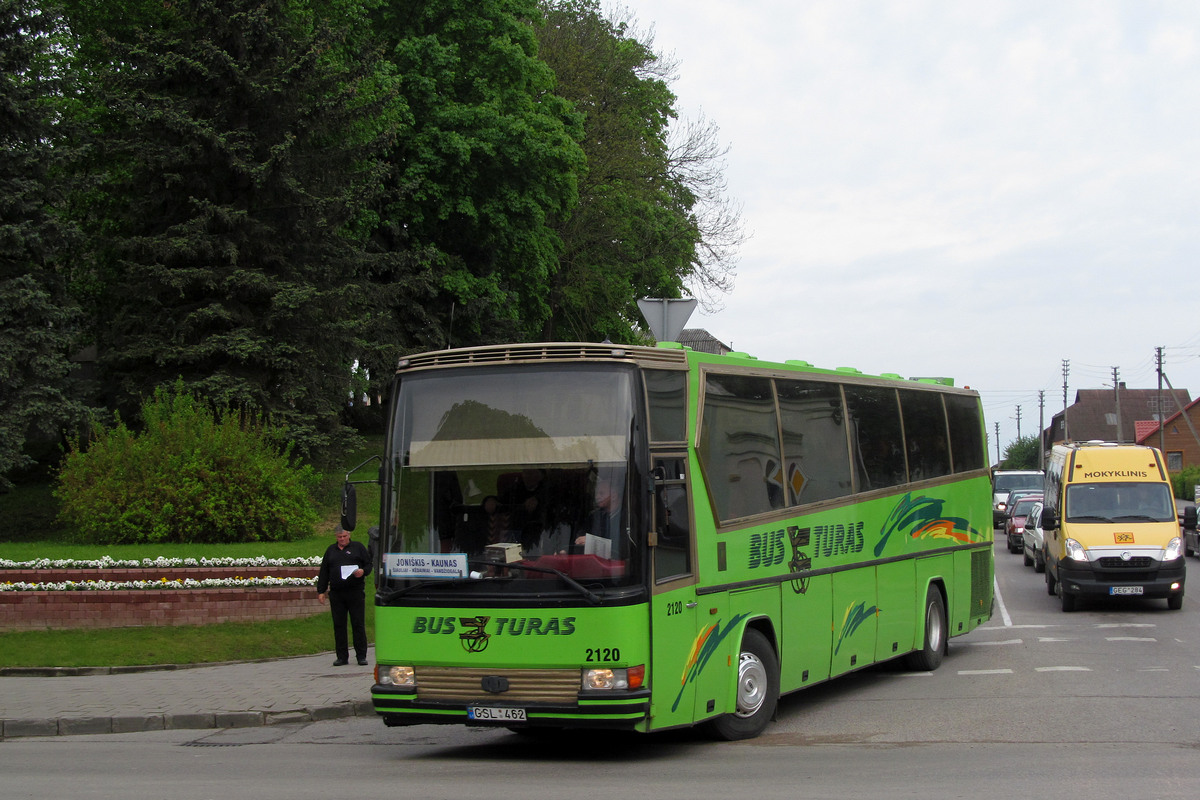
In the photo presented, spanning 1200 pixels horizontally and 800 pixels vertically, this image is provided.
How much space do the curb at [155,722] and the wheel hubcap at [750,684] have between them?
4.40 m

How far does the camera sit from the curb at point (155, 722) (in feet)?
37.9

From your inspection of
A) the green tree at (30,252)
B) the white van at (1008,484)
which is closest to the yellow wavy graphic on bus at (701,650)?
the green tree at (30,252)

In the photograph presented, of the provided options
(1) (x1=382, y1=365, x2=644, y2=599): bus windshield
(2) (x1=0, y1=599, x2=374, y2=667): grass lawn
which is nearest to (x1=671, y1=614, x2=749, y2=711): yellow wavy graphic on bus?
(1) (x1=382, y1=365, x2=644, y2=599): bus windshield

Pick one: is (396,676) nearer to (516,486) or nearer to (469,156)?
(516,486)

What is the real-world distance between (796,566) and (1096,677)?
4469mm

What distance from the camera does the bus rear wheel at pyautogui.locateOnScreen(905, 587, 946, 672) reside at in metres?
14.3

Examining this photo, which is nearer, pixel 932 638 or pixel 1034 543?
pixel 932 638

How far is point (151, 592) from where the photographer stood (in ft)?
55.7

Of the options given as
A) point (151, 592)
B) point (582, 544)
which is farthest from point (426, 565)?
point (151, 592)

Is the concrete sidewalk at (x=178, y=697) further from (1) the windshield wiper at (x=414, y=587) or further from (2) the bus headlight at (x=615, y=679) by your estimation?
(2) the bus headlight at (x=615, y=679)

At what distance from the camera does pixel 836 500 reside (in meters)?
12.0

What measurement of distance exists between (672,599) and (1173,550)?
13.6m

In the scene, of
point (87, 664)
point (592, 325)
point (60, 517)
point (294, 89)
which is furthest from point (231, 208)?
point (592, 325)

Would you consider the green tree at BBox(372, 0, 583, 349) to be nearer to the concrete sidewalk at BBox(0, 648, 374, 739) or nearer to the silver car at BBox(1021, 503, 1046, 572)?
the silver car at BBox(1021, 503, 1046, 572)
